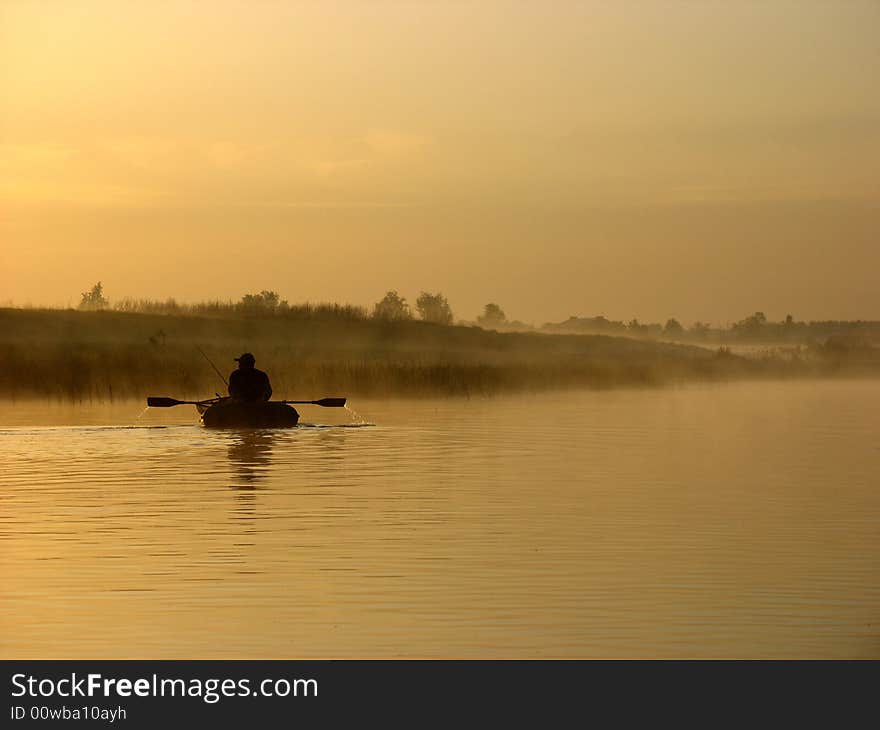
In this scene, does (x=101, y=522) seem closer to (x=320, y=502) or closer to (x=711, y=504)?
(x=320, y=502)

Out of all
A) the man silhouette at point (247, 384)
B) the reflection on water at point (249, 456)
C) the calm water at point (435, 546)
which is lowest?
the calm water at point (435, 546)

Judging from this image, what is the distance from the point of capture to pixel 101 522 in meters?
17.8

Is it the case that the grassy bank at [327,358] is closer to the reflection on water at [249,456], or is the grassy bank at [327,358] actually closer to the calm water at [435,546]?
the reflection on water at [249,456]

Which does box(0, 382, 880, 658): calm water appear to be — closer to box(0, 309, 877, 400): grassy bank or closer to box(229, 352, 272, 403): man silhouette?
box(229, 352, 272, 403): man silhouette

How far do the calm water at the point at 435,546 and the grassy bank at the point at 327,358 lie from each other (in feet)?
52.0

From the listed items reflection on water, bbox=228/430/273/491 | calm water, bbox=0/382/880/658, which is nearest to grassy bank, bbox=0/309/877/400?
reflection on water, bbox=228/430/273/491

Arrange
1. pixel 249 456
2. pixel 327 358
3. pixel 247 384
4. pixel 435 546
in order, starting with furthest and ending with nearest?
1. pixel 327 358
2. pixel 247 384
3. pixel 249 456
4. pixel 435 546

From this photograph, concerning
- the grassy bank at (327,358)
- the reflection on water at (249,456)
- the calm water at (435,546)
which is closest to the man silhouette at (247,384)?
the reflection on water at (249,456)

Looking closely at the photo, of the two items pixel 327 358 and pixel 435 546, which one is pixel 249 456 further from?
pixel 327 358

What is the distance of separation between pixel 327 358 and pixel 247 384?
28979 mm

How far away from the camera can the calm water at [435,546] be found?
11.9m

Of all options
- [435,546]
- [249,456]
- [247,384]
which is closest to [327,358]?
[247,384]

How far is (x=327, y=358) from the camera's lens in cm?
6069

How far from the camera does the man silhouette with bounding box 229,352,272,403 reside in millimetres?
31641
